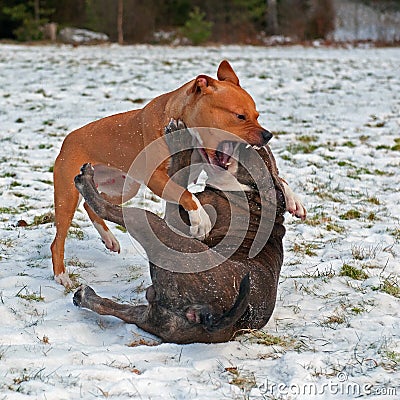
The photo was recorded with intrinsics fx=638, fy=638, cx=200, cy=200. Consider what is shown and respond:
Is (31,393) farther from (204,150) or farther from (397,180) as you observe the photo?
(397,180)

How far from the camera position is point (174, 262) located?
327 centimetres

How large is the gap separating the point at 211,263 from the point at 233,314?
16.1 inches

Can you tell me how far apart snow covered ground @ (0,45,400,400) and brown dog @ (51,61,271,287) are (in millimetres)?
481

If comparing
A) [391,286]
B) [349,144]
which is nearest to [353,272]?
[391,286]

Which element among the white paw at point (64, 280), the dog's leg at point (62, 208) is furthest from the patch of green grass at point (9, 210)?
the white paw at point (64, 280)

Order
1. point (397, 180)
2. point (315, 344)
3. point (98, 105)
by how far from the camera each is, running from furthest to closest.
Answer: point (98, 105), point (397, 180), point (315, 344)

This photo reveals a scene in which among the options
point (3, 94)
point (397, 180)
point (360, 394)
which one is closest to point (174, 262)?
point (360, 394)

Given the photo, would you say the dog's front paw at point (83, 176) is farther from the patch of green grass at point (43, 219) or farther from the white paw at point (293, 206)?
the patch of green grass at point (43, 219)

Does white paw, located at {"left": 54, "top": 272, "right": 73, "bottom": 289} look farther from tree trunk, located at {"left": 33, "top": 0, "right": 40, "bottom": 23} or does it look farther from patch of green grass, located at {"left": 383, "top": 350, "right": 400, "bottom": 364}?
tree trunk, located at {"left": 33, "top": 0, "right": 40, "bottom": 23}

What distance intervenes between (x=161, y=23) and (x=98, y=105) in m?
18.4

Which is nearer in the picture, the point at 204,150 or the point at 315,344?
the point at 315,344

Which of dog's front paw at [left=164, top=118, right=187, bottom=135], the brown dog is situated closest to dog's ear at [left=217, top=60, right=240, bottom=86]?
the brown dog

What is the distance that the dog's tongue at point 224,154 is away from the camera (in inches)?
152

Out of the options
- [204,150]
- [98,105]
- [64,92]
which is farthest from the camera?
[64,92]
